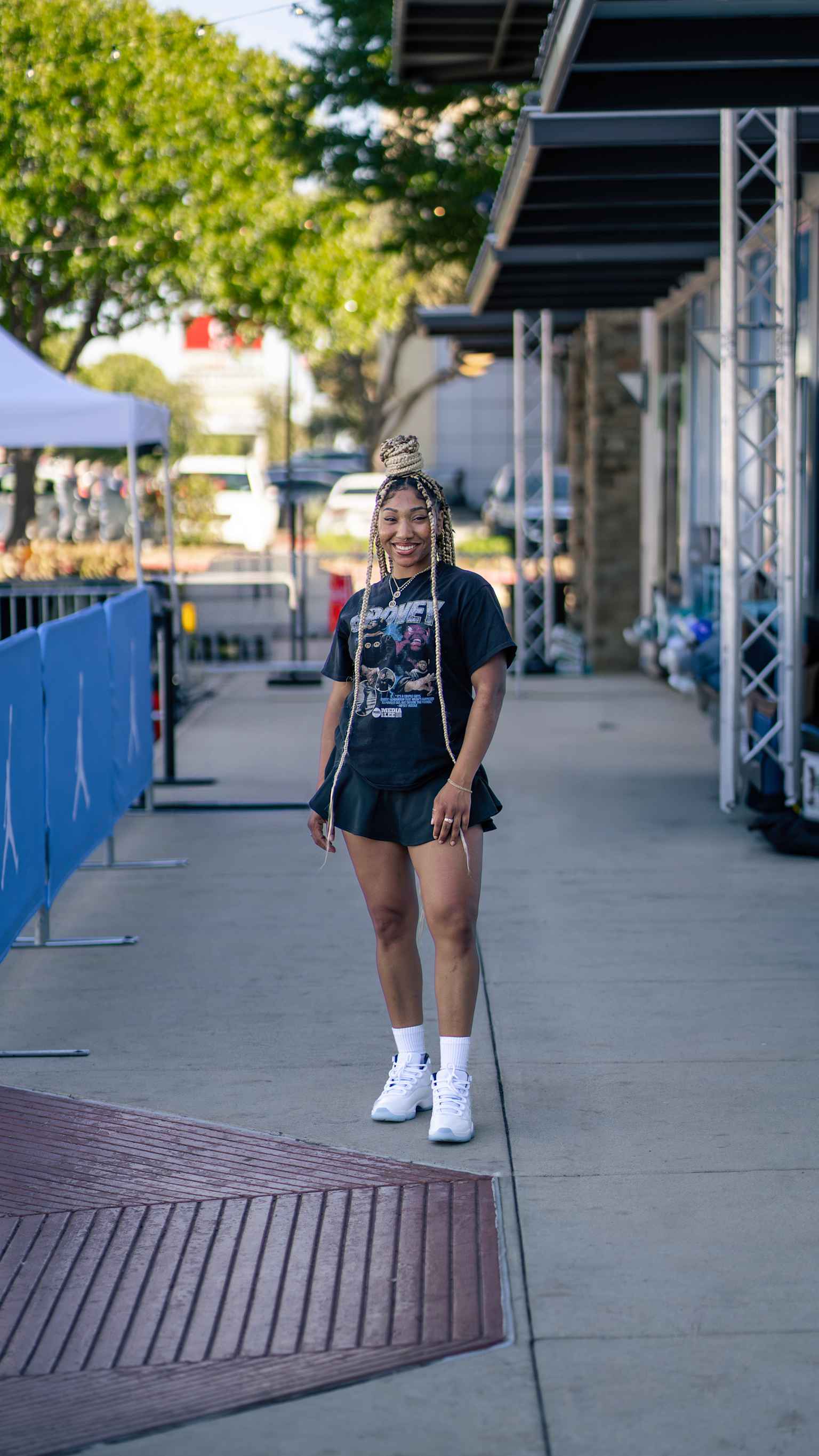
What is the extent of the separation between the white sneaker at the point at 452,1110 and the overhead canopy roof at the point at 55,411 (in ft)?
24.6

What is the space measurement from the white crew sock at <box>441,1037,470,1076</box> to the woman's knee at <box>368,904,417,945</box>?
32cm

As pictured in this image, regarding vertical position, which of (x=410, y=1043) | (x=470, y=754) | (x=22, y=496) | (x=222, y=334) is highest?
(x=222, y=334)

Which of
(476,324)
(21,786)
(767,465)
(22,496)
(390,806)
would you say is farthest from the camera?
(22,496)

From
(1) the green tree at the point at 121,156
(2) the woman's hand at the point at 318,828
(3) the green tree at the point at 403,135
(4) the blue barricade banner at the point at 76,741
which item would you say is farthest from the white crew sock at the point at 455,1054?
(1) the green tree at the point at 121,156

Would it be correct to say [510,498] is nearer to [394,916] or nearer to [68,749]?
[68,749]

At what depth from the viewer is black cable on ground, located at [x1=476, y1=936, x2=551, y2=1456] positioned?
11.5 feet

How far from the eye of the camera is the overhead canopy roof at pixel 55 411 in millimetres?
11797

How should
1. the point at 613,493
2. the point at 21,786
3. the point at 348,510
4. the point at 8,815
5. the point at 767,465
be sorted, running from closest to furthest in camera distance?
the point at 8,815, the point at 21,786, the point at 767,465, the point at 613,493, the point at 348,510

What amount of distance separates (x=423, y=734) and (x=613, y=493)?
47.9 feet

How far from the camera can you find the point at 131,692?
894 cm

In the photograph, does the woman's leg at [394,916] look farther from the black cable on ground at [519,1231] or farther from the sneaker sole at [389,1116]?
the black cable on ground at [519,1231]

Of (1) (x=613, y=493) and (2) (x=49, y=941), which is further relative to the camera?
(1) (x=613, y=493)

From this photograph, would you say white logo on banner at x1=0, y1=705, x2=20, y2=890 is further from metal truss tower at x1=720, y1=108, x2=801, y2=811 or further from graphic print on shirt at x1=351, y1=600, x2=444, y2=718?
metal truss tower at x1=720, y1=108, x2=801, y2=811

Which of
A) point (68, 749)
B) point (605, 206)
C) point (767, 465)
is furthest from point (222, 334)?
point (68, 749)
